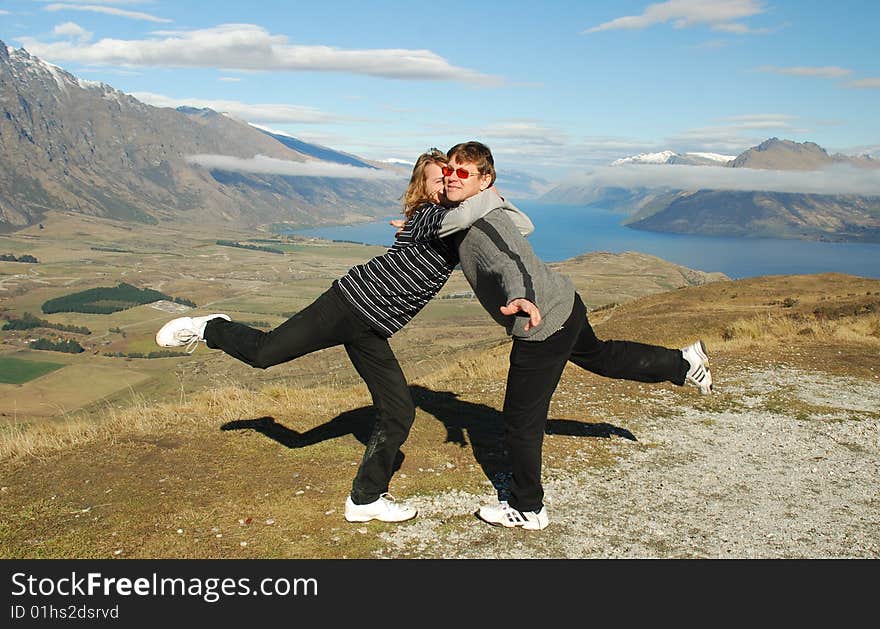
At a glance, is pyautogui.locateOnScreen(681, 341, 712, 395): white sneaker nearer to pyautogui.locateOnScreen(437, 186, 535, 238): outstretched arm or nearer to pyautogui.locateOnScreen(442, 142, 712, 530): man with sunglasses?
pyautogui.locateOnScreen(442, 142, 712, 530): man with sunglasses

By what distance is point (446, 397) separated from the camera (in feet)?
33.1

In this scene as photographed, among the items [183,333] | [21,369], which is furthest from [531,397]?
[21,369]

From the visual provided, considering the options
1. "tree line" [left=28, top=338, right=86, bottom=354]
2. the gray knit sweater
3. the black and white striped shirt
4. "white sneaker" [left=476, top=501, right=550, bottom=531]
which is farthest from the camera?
"tree line" [left=28, top=338, right=86, bottom=354]

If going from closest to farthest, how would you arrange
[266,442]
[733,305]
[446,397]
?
[266,442] < [446,397] < [733,305]

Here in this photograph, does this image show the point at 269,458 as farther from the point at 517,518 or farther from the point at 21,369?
the point at 21,369

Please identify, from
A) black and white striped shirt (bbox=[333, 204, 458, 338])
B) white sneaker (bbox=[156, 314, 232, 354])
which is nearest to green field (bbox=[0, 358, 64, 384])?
white sneaker (bbox=[156, 314, 232, 354])

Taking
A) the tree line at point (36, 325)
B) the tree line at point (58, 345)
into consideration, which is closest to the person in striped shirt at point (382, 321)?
the tree line at point (58, 345)

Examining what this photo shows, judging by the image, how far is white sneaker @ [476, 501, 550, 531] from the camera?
551cm

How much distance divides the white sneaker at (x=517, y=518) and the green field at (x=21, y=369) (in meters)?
96.2

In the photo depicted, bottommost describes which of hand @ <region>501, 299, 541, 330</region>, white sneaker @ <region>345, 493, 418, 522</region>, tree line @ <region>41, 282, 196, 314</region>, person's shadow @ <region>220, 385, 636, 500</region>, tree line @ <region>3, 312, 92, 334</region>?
tree line @ <region>3, 312, 92, 334</region>

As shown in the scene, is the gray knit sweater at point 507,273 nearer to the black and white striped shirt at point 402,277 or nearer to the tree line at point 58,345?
the black and white striped shirt at point 402,277

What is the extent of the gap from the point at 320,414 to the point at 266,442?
4.43 feet
